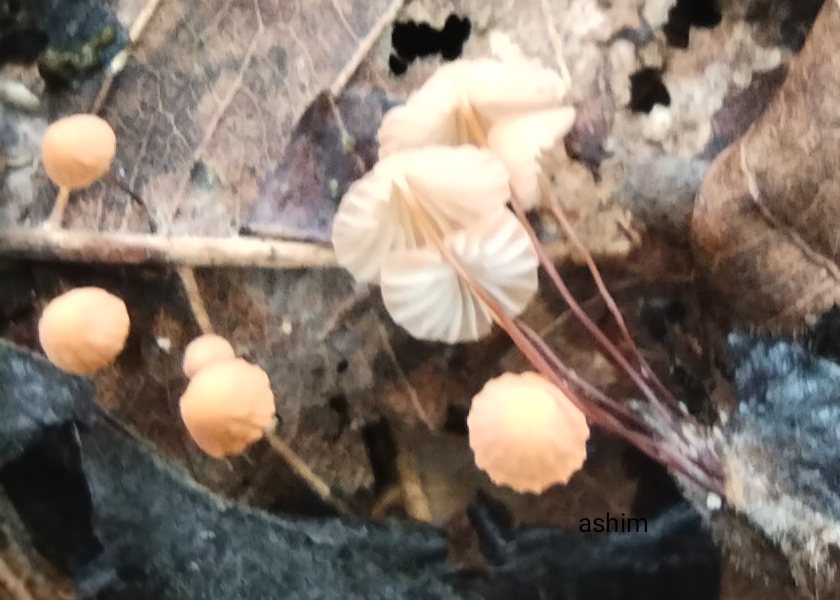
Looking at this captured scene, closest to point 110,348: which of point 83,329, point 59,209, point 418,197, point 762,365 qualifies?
point 83,329

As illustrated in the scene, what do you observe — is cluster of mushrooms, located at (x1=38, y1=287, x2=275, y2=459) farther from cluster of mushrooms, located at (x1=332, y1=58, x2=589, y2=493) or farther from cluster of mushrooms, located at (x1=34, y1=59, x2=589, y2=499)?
cluster of mushrooms, located at (x1=332, y1=58, x2=589, y2=493)

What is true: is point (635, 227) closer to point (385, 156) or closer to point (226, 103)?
point (385, 156)

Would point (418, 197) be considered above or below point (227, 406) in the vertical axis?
above

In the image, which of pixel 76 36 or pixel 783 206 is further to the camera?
pixel 76 36

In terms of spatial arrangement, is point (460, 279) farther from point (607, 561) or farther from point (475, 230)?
point (607, 561)

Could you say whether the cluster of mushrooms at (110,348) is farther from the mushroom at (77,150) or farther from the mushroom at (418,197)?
the mushroom at (418,197)

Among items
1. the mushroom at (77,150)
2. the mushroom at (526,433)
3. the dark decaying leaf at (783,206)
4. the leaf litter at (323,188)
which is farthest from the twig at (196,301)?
the dark decaying leaf at (783,206)
